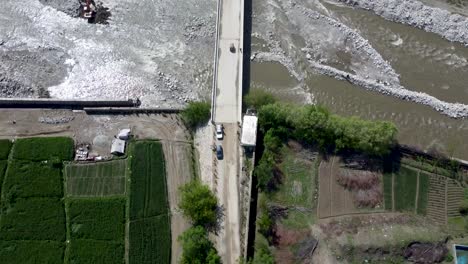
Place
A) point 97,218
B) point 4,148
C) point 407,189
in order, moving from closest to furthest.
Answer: point 97,218, point 407,189, point 4,148

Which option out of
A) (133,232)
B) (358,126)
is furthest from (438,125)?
(133,232)

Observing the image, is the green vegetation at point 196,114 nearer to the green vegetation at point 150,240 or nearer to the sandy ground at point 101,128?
the sandy ground at point 101,128

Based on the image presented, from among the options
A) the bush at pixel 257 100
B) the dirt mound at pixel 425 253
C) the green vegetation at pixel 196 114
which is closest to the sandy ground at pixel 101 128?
the green vegetation at pixel 196 114

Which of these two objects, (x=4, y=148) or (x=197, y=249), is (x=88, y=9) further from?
(x=197, y=249)

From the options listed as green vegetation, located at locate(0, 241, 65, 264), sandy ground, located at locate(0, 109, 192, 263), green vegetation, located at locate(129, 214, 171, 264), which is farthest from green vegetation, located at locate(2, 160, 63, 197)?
green vegetation, located at locate(129, 214, 171, 264)

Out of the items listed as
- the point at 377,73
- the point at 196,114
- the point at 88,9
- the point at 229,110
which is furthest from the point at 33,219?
the point at 377,73

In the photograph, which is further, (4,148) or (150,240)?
(4,148)

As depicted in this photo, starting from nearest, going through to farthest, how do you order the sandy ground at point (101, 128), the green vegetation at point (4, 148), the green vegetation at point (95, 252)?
the green vegetation at point (95, 252) → the green vegetation at point (4, 148) → the sandy ground at point (101, 128)
